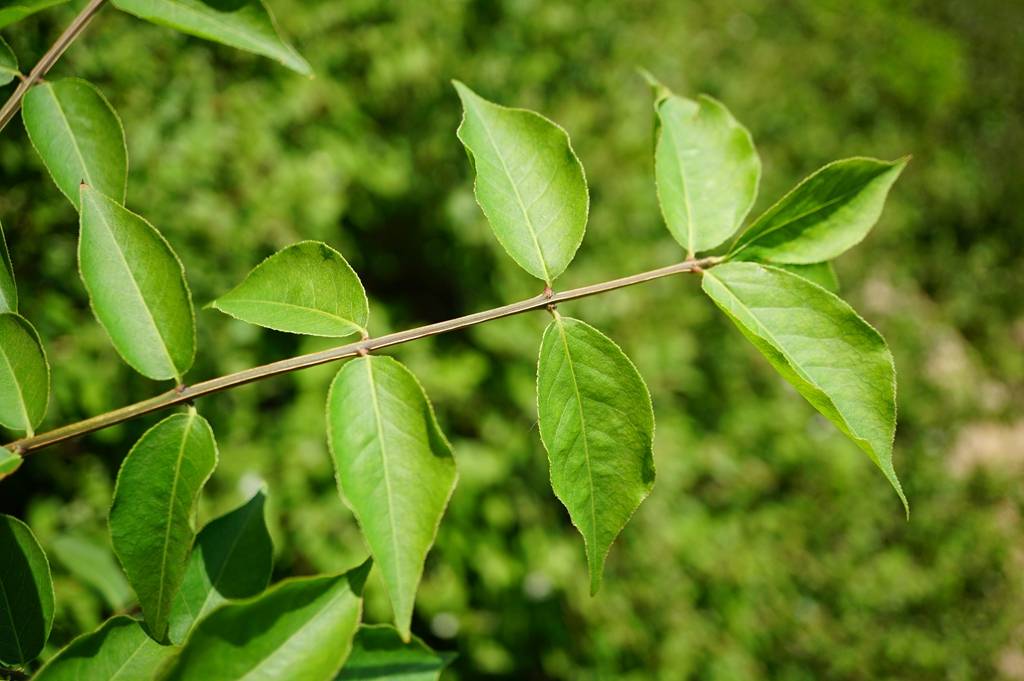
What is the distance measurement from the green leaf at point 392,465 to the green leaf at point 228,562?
0.75 feet

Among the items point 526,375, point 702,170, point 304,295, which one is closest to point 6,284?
point 304,295

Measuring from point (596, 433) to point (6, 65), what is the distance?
2.87ft

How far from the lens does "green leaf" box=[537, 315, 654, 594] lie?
0.79 m

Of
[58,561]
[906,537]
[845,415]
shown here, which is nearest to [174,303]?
[845,415]

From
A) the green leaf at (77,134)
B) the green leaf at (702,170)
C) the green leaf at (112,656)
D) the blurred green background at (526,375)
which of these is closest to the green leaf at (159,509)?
the green leaf at (112,656)

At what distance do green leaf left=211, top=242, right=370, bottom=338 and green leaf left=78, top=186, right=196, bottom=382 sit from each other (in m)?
0.07

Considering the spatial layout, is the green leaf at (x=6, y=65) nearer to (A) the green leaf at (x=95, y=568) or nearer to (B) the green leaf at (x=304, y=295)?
(B) the green leaf at (x=304, y=295)

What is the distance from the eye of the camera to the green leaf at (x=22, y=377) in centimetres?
80

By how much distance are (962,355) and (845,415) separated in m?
5.24

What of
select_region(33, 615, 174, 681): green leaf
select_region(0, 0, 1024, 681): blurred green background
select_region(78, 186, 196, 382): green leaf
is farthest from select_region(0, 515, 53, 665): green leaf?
select_region(0, 0, 1024, 681): blurred green background

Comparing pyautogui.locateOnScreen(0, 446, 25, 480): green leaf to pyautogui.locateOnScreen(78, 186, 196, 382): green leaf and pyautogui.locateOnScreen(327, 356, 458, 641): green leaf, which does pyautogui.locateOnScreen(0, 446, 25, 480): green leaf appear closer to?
pyautogui.locateOnScreen(78, 186, 196, 382): green leaf

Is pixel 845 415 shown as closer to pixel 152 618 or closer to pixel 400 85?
pixel 152 618

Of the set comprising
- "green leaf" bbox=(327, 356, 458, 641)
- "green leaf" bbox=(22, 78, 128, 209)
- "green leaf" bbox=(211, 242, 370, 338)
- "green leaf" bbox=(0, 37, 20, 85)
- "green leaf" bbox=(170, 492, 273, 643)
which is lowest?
"green leaf" bbox=(170, 492, 273, 643)

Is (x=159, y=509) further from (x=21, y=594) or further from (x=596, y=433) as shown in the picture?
A: (x=596, y=433)
